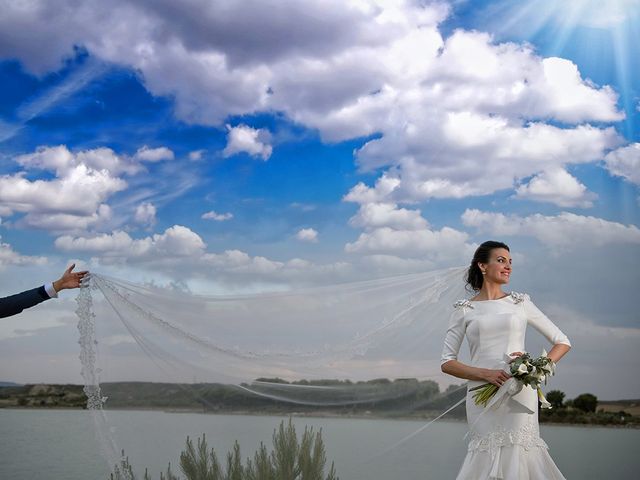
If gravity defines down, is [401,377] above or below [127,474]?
above

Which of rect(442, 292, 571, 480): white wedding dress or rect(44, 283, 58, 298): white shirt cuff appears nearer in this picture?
rect(442, 292, 571, 480): white wedding dress

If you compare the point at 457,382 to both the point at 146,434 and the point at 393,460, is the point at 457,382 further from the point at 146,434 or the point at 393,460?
the point at 146,434

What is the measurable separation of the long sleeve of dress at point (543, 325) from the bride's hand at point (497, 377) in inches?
18.1

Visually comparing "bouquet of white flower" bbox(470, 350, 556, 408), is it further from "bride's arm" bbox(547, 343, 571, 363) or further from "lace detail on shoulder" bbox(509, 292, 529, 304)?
"lace detail on shoulder" bbox(509, 292, 529, 304)

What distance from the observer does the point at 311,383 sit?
17.9 feet

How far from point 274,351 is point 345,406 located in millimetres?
678

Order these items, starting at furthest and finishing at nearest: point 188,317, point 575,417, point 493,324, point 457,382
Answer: point 575,417, point 188,317, point 457,382, point 493,324

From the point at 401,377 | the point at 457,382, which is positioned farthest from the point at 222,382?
the point at 457,382

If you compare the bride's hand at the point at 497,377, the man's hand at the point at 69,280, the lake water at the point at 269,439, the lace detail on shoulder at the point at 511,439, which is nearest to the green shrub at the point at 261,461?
the lake water at the point at 269,439

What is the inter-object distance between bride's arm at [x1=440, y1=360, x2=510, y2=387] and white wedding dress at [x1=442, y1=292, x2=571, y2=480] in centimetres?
4

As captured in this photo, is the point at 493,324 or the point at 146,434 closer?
the point at 493,324

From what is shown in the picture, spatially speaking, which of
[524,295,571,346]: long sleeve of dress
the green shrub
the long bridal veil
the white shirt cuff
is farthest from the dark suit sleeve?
[524,295,571,346]: long sleeve of dress

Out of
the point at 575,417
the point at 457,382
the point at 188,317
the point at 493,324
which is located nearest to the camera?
the point at 493,324

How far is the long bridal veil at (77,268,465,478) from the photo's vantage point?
211 inches
